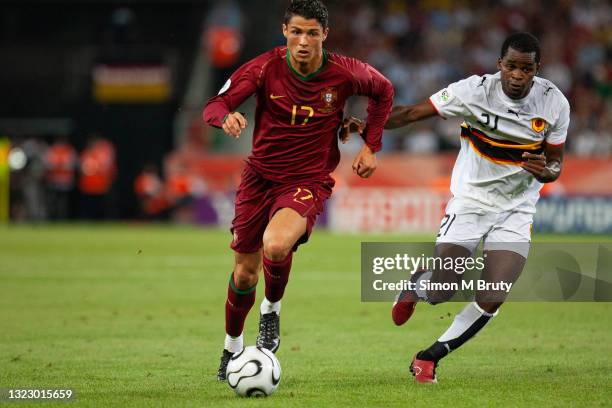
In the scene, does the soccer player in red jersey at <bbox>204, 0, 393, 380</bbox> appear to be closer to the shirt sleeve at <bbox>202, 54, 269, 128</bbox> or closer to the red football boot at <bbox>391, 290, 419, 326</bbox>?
the shirt sleeve at <bbox>202, 54, 269, 128</bbox>

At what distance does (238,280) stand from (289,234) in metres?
0.69

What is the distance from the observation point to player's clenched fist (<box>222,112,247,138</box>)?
689cm

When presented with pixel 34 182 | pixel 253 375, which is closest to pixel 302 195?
pixel 253 375

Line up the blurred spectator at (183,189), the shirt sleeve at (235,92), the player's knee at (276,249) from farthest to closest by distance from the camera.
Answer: the blurred spectator at (183,189)
the shirt sleeve at (235,92)
the player's knee at (276,249)

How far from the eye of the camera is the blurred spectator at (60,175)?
27.1 m

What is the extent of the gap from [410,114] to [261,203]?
122 cm

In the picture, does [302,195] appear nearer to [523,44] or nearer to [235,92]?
[235,92]

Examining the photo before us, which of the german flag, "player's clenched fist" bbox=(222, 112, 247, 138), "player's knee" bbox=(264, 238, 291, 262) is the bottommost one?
"player's knee" bbox=(264, 238, 291, 262)

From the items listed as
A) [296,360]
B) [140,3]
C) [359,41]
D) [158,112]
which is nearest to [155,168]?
[158,112]

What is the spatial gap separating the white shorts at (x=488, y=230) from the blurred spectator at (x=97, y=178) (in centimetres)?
2006

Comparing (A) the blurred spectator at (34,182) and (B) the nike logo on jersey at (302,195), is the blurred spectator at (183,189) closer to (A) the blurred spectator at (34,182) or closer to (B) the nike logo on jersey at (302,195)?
(A) the blurred spectator at (34,182)

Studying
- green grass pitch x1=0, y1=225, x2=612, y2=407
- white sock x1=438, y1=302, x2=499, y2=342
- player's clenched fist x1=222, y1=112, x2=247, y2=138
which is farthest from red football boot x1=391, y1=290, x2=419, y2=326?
player's clenched fist x1=222, y1=112, x2=247, y2=138

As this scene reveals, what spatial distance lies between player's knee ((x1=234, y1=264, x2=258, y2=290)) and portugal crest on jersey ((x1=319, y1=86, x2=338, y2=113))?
3.89ft
